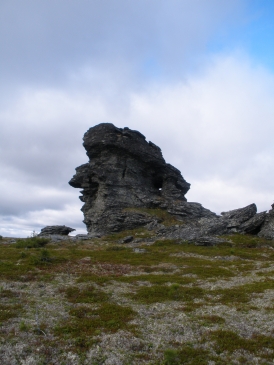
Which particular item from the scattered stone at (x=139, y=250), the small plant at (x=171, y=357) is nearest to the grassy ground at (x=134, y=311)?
the small plant at (x=171, y=357)

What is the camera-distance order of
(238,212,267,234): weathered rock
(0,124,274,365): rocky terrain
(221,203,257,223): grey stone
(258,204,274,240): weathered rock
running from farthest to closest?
(221,203,257,223): grey stone → (238,212,267,234): weathered rock → (258,204,274,240): weathered rock → (0,124,274,365): rocky terrain

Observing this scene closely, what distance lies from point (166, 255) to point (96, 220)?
121 feet

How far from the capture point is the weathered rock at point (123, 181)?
75312mm

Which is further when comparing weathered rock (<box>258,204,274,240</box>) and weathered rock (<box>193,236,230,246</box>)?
weathered rock (<box>258,204,274,240</box>)

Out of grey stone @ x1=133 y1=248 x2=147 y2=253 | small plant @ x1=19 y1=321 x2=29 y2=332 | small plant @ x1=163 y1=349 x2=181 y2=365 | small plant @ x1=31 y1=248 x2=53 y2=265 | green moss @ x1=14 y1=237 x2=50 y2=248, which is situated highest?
green moss @ x1=14 y1=237 x2=50 y2=248

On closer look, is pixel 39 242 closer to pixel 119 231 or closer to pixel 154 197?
pixel 119 231

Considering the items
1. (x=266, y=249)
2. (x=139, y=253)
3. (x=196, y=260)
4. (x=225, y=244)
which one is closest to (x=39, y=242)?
(x=139, y=253)

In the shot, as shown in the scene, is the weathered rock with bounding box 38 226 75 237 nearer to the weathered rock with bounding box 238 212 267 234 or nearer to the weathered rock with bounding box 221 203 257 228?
the weathered rock with bounding box 221 203 257 228

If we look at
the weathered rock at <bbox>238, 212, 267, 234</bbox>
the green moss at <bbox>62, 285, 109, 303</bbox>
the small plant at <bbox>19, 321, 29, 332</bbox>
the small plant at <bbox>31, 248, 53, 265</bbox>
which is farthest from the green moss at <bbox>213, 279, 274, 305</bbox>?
the weathered rock at <bbox>238, 212, 267, 234</bbox>

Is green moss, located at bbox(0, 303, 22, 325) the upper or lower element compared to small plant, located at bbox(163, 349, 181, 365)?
upper

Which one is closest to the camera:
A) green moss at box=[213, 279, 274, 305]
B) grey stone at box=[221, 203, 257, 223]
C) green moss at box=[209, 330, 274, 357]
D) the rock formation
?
green moss at box=[209, 330, 274, 357]

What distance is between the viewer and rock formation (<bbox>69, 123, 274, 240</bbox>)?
238ft

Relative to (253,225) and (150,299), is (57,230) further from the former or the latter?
(150,299)

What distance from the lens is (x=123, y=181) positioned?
3196 inches
